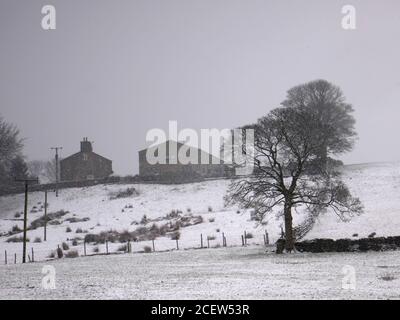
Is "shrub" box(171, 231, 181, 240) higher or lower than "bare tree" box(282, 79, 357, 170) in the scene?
lower

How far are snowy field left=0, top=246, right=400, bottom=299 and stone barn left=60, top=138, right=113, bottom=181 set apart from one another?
7320cm

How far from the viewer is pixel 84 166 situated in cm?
10350

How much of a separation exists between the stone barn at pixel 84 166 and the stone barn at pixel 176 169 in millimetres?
9075

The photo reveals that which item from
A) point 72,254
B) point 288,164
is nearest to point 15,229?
point 72,254

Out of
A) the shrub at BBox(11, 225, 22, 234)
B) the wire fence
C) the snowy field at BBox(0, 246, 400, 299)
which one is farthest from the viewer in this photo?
the shrub at BBox(11, 225, 22, 234)

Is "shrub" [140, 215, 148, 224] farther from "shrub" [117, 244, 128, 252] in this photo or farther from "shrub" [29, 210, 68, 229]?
"shrub" [117, 244, 128, 252]

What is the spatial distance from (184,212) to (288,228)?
2888 centimetres

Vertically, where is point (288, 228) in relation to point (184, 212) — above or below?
below

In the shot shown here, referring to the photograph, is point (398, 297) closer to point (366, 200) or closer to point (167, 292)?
point (167, 292)

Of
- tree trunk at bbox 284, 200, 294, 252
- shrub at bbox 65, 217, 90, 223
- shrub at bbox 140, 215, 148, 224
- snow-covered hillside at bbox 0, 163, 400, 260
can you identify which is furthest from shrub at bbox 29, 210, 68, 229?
tree trunk at bbox 284, 200, 294, 252

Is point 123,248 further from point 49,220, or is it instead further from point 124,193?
point 124,193

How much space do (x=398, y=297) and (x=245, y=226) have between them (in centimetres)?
3351

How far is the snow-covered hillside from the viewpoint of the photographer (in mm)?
42750
